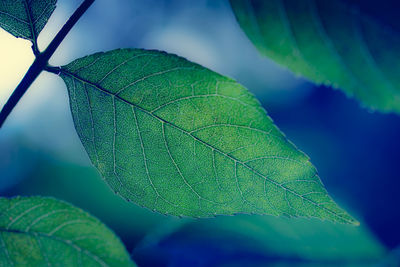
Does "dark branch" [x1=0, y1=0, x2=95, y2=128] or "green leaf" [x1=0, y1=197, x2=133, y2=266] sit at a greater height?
"dark branch" [x1=0, y1=0, x2=95, y2=128]

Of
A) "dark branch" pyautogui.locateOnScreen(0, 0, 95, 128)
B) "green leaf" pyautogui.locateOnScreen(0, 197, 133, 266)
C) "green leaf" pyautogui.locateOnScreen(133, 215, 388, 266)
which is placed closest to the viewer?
"dark branch" pyautogui.locateOnScreen(0, 0, 95, 128)

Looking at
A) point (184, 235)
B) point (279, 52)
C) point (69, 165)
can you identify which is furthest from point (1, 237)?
point (69, 165)

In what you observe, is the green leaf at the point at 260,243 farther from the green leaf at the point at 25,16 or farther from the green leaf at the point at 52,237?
the green leaf at the point at 25,16

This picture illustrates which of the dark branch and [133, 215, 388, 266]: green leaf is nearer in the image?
the dark branch

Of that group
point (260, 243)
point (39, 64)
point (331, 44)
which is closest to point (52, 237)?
point (39, 64)

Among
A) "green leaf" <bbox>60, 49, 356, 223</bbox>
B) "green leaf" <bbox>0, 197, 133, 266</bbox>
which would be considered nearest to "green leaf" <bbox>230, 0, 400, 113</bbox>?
"green leaf" <bbox>60, 49, 356, 223</bbox>

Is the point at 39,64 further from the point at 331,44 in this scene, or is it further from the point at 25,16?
the point at 331,44

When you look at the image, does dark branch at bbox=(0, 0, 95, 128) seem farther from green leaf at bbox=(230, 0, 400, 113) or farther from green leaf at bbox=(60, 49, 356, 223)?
green leaf at bbox=(230, 0, 400, 113)

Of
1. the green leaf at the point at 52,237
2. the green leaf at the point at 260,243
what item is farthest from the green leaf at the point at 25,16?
the green leaf at the point at 260,243
